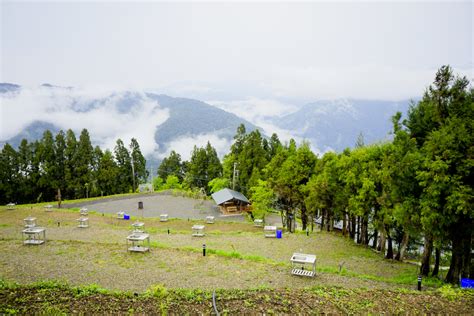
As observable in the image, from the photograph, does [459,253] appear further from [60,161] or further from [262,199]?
[60,161]

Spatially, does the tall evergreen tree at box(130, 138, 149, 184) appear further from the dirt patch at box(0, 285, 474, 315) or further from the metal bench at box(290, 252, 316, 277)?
→ the dirt patch at box(0, 285, 474, 315)

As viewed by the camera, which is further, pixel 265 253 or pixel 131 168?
pixel 131 168

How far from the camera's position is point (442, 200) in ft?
36.0

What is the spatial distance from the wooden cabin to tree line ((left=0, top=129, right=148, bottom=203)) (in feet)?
65.7

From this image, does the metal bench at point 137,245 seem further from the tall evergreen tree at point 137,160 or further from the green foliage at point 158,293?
the tall evergreen tree at point 137,160

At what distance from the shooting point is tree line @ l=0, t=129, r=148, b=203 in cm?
4016

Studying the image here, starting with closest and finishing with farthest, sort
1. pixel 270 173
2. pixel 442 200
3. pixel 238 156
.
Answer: pixel 442 200 < pixel 270 173 < pixel 238 156

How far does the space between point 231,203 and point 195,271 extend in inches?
873

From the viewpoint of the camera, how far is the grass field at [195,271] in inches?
340

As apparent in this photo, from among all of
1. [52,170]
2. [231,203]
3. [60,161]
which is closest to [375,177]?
[231,203]

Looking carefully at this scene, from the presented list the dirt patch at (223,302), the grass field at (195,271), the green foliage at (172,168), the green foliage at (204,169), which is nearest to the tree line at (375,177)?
the grass field at (195,271)

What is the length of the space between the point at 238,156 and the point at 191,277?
96.1 ft

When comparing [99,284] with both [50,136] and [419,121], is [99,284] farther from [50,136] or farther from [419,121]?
[50,136]

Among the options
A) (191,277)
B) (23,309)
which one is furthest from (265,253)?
(23,309)
